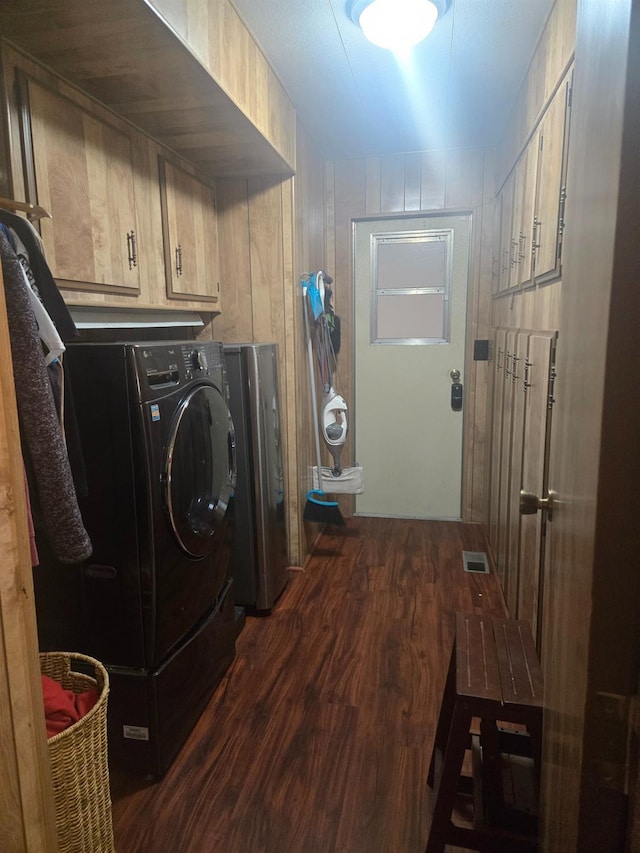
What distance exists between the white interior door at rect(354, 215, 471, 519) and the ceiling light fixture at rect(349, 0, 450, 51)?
1568 millimetres

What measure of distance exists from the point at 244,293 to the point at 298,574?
157 cm

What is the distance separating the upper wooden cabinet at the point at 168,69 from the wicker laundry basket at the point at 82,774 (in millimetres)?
1644

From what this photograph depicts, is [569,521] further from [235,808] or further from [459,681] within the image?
[235,808]

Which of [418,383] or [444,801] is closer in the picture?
[444,801]

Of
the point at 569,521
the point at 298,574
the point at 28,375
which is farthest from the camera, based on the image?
the point at 298,574

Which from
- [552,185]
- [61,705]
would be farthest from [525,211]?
[61,705]

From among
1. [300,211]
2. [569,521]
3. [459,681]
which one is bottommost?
[459,681]

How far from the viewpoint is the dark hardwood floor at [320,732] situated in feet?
4.77

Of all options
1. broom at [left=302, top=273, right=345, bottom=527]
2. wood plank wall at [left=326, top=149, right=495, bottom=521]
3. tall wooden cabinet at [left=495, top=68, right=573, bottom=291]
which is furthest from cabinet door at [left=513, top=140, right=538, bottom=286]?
broom at [left=302, top=273, right=345, bottom=527]

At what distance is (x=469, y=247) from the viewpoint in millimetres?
3375

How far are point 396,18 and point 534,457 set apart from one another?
1601mm

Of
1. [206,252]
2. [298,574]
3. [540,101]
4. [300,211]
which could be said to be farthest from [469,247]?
[298,574]

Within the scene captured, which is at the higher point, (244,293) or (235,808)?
(244,293)

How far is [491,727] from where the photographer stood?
1.28 m
